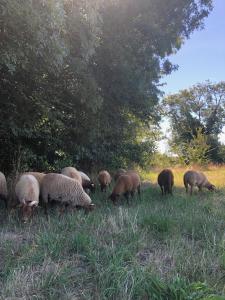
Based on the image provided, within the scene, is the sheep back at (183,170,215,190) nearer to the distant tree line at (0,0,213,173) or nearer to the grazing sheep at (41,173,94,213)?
the distant tree line at (0,0,213,173)

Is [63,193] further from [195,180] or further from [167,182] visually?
[195,180]

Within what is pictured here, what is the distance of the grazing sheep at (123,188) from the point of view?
40.8 feet

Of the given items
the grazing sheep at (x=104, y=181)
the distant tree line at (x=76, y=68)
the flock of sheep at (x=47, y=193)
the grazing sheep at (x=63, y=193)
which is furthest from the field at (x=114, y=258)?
the grazing sheep at (x=104, y=181)

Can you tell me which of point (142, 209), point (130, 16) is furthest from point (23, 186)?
point (130, 16)

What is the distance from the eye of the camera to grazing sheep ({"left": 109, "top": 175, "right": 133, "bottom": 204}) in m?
12.4

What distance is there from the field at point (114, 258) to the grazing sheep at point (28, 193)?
696 millimetres

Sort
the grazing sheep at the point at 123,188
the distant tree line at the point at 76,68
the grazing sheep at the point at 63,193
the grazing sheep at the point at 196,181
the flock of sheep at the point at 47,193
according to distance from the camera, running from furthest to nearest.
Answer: the grazing sheep at the point at 196,181 → the grazing sheep at the point at 123,188 → the grazing sheep at the point at 63,193 → the flock of sheep at the point at 47,193 → the distant tree line at the point at 76,68

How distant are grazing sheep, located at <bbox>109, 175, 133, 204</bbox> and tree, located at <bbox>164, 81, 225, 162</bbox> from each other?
4494 centimetres

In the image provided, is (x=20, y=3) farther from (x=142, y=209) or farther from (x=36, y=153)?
(x=36, y=153)

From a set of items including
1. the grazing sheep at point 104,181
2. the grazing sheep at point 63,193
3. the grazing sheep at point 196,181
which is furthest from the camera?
the grazing sheep at point 196,181

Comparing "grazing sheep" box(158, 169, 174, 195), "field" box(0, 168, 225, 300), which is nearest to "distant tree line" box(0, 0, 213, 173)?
"grazing sheep" box(158, 169, 174, 195)

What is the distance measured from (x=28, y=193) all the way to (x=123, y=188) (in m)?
3.61

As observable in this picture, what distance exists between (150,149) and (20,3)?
16285 millimetres

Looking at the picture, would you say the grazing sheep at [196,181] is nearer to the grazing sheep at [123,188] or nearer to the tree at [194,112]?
the grazing sheep at [123,188]
